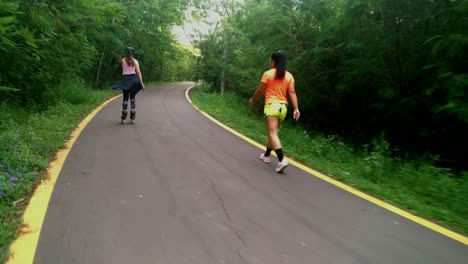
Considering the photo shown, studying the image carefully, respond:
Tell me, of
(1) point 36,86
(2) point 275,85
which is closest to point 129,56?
(1) point 36,86

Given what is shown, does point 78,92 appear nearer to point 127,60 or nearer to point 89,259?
point 127,60

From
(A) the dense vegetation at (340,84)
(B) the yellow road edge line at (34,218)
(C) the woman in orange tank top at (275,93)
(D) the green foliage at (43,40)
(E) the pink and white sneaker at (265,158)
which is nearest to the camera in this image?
(B) the yellow road edge line at (34,218)

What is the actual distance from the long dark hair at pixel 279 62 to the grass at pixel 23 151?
3.97 meters

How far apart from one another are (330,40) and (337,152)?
4.80m

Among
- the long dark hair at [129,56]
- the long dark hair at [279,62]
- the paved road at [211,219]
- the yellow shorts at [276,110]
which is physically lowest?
the paved road at [211,219]

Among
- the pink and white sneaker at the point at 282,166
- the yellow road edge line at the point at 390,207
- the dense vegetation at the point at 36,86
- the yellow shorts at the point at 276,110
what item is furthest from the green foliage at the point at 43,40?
the yellow road edge line at the point at 390,207

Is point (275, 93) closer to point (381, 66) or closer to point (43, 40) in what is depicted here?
point (381, 66)

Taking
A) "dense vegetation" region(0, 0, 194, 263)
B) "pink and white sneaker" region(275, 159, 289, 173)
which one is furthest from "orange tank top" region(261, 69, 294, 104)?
"dense vegetation" region(0, 0, 194, 263)

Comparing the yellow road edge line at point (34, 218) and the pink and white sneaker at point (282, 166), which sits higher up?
the pink and white sneaker at point (282, 166)

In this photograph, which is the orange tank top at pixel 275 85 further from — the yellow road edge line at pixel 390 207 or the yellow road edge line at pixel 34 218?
the yellow road edge line at pixel 34 218

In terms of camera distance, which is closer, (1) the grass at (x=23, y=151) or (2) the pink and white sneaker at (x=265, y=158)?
(1) the grass at (x=23, y=151)

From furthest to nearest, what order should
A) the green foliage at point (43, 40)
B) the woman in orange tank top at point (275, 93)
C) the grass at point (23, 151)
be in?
the green foliage at point (43, 40), the woman in orange tank top at point (275, 93), the grass at point (23, 151)

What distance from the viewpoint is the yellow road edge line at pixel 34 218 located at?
3.44 m

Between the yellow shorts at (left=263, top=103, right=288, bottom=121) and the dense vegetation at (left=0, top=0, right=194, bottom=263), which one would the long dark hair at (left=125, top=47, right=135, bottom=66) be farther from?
the yellow shorts at (left=263, top=103, right=288, bottom=121)
